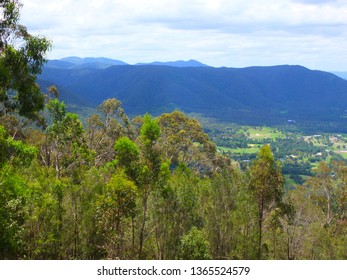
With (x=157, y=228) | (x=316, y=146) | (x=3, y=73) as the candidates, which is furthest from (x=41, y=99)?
(x=316, y=146)

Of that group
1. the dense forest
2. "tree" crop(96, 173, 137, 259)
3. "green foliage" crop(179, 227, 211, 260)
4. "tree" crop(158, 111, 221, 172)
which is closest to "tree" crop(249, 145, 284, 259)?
the dense forest

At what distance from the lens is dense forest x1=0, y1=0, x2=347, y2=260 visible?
39.8 feet

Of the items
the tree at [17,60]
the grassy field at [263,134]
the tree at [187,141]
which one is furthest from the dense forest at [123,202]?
the grassy field at [263,134]

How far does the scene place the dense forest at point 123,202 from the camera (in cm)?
1212

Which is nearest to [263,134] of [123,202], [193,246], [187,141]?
[187,141]

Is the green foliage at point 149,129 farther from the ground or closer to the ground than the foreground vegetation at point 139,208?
farther from the ground

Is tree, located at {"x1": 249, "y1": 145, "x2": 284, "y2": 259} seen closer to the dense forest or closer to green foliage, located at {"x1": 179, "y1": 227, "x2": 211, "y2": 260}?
the dense forest

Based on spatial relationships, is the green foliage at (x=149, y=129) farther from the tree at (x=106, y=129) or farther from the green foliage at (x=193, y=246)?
the tree at (x=106, y=129)

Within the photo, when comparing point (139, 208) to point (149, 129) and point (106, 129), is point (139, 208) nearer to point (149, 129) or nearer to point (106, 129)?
point (149, 129)

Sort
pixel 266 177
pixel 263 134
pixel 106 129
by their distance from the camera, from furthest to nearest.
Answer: pixel 263 134
pixel 106 129
pixel 266 177

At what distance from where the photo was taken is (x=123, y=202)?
12.7 m

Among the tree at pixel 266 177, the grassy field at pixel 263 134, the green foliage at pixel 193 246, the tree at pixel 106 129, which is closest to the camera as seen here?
the green foliage at pixel 193 246

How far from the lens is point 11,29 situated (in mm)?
12031
